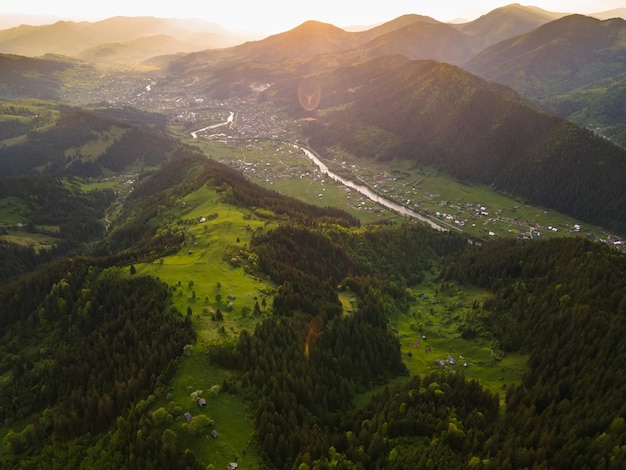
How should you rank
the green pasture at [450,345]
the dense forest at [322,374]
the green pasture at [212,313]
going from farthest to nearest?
the green pasture at [450,345]
the green pasture at [212,313]
the dense forest at [322,374]

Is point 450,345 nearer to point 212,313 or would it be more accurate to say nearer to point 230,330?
point 230,330

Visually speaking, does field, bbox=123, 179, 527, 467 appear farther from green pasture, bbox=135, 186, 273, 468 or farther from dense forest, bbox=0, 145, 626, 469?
dense forest, bbox=0, 145, 626, 469

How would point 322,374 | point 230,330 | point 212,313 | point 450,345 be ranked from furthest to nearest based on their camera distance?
point 450,345, point 212,313, point 230,330, point 322,374

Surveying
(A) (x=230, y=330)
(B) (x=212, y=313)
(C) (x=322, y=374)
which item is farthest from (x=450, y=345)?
(B) (x=212, y=313)

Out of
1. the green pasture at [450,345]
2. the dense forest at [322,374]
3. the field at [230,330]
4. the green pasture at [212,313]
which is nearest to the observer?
the dense forest at [322,374]

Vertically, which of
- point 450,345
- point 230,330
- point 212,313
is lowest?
point 450,345

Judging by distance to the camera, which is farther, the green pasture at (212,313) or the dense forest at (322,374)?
the green pasture at (212,313)

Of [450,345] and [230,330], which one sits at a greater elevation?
[230,330]

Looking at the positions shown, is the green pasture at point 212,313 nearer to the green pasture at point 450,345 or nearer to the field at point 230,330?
the field at point 230,330

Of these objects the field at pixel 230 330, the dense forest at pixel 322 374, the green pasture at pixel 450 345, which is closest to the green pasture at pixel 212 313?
the field at pixel 230 330

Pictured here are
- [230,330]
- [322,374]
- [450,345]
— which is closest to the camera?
[322,374]

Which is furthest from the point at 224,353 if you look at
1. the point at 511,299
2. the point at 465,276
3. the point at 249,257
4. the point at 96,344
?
the point at 465,276

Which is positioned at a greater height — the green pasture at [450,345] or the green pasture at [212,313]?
the green pasture at [212,313]
